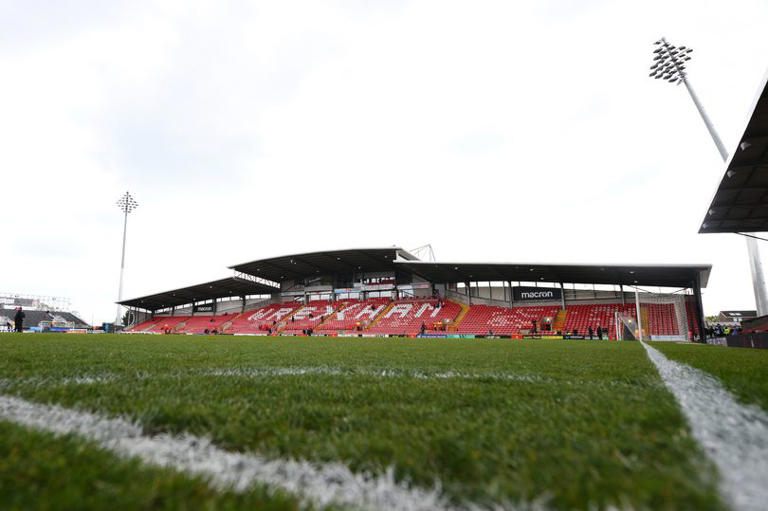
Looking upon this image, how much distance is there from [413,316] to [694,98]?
2293 centimetres

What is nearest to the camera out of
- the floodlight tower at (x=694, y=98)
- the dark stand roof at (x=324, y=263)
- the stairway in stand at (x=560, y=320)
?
the floodlight tower at (x=694, y=98)

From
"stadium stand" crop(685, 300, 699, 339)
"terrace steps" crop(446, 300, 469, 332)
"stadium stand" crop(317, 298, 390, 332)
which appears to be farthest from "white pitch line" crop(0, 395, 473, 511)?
"stadium stand" crop(317, 298, 390, 332)

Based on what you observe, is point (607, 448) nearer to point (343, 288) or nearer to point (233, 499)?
point (233, 499)

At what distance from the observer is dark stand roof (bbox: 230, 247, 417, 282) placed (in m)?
33.7

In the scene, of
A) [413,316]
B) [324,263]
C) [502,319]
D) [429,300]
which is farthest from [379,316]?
[502,319]

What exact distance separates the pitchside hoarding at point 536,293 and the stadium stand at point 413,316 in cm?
484

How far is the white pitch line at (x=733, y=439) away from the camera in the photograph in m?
0.88

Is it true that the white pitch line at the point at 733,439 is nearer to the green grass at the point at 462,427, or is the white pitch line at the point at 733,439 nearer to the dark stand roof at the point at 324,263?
the green grass at the point at 462,427

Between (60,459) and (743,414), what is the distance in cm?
254

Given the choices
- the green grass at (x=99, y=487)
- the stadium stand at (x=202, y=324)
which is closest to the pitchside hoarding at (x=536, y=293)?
the stadium stand at (x=202, y=324)

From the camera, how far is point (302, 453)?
1.27 m

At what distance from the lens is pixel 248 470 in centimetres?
112

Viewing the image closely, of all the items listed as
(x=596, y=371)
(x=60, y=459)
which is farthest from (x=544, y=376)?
(x=60, y=459)

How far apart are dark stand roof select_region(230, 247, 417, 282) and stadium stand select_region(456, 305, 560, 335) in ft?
26.3
